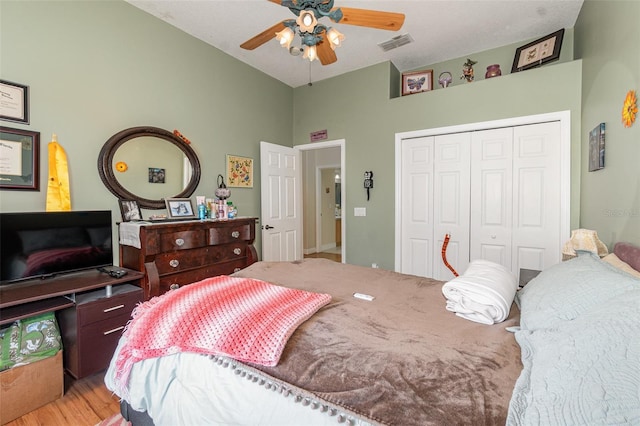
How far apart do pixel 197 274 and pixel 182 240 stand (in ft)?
1.20

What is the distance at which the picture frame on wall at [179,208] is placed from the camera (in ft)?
8.85

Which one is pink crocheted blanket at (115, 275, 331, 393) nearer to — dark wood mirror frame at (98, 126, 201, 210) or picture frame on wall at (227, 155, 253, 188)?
dark wood mirror frame at (98, 126, 201, 210)

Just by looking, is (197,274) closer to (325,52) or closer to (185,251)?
(185,251)

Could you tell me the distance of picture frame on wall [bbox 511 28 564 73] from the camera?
278 cm

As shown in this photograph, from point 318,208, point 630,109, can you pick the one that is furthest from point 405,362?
point 318,208

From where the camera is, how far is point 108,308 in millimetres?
1912

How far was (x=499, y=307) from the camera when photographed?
1.17m

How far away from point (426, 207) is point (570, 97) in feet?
5.52

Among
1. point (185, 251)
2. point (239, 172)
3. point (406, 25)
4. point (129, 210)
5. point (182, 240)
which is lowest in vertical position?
point (185, 251)

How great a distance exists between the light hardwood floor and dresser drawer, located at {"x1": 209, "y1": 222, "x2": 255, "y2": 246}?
1302mm

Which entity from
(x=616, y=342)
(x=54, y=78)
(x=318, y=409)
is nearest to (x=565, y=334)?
(x=616, y=342)

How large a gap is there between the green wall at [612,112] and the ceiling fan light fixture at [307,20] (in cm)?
173

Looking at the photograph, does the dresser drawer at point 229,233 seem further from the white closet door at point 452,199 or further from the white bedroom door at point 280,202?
the white closet door at point 452,199

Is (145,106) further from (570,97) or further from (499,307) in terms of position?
(570,97)
